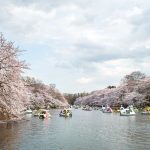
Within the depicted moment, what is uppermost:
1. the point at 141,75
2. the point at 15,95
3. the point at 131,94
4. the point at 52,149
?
the point at 141,75

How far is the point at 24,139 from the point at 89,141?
6.51m

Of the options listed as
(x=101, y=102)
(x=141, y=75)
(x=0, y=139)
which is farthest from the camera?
(x=101, y=102)

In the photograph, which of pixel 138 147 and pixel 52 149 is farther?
pixel 138 147

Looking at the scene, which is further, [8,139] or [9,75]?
[8,139]

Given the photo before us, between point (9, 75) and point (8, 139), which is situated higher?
point (9, 75)

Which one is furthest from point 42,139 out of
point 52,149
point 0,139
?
point 52,149

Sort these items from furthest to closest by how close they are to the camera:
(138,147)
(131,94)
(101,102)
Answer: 1. (101,102)
2. (131,94)
3. (138,147)

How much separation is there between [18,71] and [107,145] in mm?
10746

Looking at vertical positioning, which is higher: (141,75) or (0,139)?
(141,75)

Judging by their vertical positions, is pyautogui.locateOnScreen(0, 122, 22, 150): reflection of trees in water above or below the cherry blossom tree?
below

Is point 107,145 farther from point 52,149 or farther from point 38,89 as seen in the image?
point 38,89

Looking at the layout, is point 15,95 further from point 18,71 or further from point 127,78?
point 127,78

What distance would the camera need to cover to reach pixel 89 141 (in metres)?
38.6

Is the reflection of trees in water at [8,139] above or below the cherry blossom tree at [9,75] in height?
below
